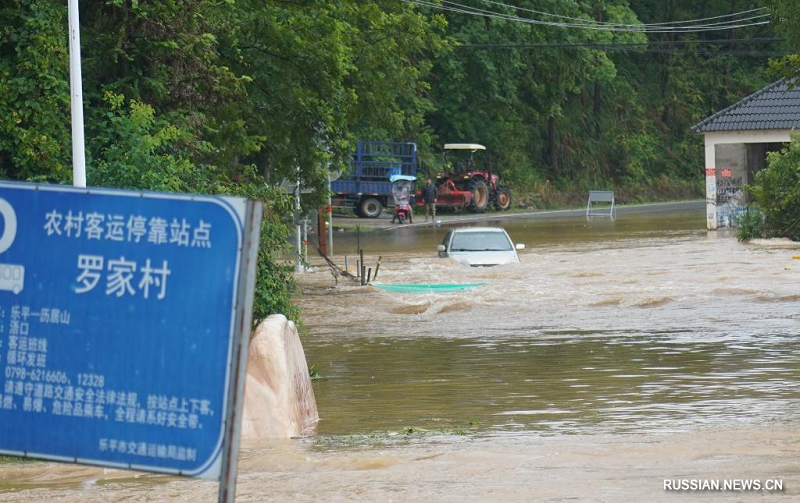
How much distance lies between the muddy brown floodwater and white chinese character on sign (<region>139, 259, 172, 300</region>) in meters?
2.80

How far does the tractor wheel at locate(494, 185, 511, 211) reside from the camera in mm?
59069

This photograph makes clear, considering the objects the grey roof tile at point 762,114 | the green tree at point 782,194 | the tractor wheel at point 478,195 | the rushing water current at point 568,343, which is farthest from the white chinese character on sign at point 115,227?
the tractor wheel at point 478,195

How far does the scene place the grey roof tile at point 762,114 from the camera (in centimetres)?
4200

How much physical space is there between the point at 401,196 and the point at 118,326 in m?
45.4

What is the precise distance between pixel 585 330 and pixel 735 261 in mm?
10777

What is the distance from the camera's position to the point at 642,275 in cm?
2666

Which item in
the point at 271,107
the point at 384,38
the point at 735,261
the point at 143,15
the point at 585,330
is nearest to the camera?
the point at 143,15

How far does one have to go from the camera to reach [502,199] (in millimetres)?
59281

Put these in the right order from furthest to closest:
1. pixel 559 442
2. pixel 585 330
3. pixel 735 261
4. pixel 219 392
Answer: pixel 735 261, pixel 585 330, pixel 559 442, pixel 219 392

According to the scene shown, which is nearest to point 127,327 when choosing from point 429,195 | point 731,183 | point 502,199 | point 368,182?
point 731,183

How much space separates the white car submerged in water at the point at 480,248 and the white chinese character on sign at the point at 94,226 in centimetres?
2199

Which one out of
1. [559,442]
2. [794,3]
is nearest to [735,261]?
[794,3]

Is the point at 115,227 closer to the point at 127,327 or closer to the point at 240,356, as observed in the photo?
the point at 127,327

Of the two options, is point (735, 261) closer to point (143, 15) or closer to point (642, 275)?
point (642, 275)
